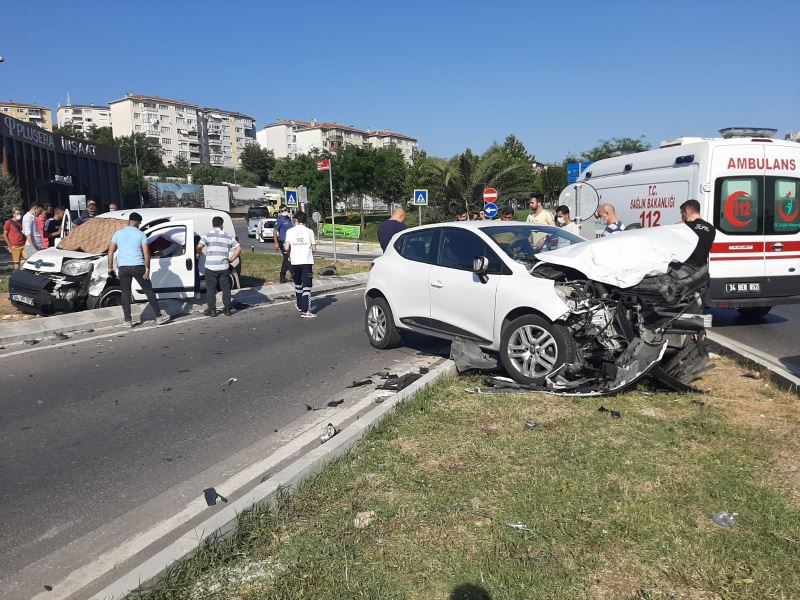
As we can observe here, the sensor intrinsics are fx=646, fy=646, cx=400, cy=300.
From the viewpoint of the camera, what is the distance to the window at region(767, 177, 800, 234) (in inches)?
379

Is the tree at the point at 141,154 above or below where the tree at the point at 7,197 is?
above

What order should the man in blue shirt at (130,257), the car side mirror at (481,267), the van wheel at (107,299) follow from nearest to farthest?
the car side mirror at (481,267) < the man in blue shirt at (130,257) < the van wheel at (107,299)

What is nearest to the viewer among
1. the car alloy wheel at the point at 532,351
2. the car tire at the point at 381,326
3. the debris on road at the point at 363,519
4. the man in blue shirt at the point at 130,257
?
the debris on road at the point at 363,519

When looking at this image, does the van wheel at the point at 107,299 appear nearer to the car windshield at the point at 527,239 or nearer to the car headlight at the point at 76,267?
the car headlight at the point at 76,267

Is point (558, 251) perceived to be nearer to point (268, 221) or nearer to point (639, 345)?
point (639, 345)

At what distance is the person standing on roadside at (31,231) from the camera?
1465cm

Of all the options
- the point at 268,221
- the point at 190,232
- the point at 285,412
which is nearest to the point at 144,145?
the point at 268,221

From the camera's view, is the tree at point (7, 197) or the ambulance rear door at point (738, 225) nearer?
the ambulance rear door at point (738, 225)

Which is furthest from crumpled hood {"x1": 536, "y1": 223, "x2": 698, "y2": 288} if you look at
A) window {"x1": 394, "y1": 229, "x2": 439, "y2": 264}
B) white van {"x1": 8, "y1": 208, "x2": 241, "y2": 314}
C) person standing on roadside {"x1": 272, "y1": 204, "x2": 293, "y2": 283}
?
person standing on roadside {"x1": 272, "y1": 204, "x2": 293, "y2": 283}

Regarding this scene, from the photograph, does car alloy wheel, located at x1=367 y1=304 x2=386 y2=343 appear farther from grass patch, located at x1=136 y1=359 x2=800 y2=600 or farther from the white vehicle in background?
the white vehicle in background

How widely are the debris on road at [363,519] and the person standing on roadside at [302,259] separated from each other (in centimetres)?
851

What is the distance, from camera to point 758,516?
A: 11.8ft

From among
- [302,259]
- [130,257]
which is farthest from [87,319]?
[302,259]

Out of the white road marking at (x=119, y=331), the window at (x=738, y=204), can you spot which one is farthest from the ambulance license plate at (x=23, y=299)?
the window at (x=738, y=204)
